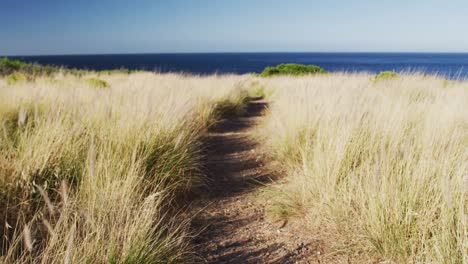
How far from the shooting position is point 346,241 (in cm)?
215

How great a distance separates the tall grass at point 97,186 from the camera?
1566 mm

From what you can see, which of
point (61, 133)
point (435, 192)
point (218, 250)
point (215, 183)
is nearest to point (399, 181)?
point (435, 192)

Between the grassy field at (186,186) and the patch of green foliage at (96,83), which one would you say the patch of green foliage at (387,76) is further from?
the patch of green foliage at (96,83)

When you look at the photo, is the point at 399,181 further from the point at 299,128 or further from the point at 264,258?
the point at 299,128

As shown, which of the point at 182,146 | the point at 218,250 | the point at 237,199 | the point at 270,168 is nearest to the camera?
the point at 218,250

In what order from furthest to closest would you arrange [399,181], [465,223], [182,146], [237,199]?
[182,146] → [237,199] → [399,181] → [465,223]

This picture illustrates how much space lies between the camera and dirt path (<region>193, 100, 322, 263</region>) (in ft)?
7.09

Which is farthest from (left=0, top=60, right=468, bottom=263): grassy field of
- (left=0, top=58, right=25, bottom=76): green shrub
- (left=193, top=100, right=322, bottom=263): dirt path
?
(left=0, top=58, right=25, bottom=76): green shrub

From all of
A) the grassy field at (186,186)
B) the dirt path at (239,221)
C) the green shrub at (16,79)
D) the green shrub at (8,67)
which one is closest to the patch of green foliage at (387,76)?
the grassy field at (186,186)

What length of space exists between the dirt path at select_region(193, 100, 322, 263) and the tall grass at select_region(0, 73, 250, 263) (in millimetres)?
202

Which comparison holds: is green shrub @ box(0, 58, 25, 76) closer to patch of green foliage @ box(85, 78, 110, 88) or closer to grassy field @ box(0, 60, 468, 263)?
patch of green foliage @ box(85, 78, 110, 88)

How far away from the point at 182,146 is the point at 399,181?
2.01 m

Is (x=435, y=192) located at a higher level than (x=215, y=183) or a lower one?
higher

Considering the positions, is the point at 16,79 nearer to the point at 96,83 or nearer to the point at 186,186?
the point at 96,83
